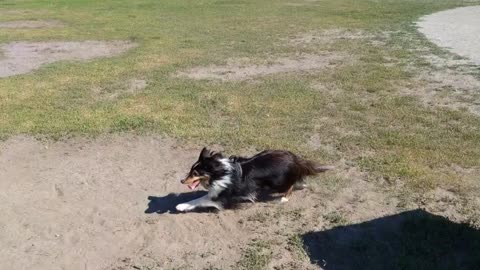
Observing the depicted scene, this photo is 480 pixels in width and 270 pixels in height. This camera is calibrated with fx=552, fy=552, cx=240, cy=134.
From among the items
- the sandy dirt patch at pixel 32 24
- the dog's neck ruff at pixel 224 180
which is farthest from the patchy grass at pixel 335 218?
the sandy dirt patch at pixel 32 24

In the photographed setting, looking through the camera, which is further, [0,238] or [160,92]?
[160,92]

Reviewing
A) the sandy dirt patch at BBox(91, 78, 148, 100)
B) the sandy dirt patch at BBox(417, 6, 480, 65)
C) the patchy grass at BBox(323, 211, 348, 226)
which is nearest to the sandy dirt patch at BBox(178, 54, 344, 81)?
the sandy dirt patch at BBox(91, 78, 148, 100)

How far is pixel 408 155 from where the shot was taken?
5.99 metres

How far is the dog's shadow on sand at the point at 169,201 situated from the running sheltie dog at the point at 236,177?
154 mm

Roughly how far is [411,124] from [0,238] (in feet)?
16.3

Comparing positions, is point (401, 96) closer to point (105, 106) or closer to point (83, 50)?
point (105, 106)

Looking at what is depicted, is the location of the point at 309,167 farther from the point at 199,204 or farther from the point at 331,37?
the point at 331,37

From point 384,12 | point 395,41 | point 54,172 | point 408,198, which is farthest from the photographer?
point 384,12

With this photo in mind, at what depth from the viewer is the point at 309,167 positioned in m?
5.28

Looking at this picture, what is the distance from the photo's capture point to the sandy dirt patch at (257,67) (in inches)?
401

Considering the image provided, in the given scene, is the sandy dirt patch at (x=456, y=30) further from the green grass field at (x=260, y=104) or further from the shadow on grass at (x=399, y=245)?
the shadow on grass at (x=399, y=245)

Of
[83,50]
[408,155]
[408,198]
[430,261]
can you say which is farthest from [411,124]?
[83,50]

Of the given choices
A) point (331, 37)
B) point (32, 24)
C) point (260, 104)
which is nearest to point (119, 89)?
point (260, 104)

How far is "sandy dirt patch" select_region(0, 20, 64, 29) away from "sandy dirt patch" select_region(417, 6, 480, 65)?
11551 millimetres
